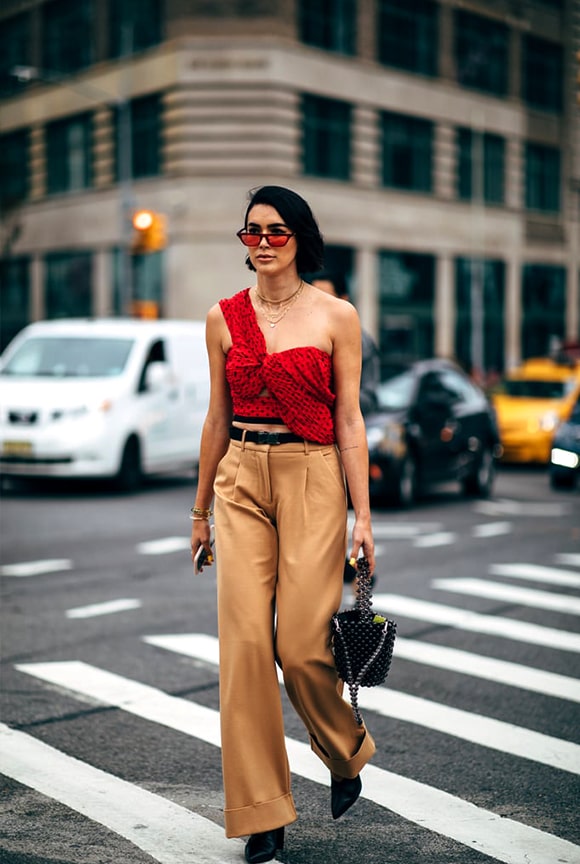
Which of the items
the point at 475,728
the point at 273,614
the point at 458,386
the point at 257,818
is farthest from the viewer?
the point at 458,386

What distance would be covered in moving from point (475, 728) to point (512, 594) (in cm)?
351

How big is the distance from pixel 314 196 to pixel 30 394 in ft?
67.1

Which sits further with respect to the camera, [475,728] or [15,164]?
[15,164]

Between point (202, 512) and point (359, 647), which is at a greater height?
point (202, 512)

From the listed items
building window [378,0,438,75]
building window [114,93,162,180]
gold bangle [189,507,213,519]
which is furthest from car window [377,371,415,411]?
building window [378,0,438,75]

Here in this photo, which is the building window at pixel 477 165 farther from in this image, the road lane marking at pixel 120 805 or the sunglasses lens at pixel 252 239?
the sunglasses lens at pixel 252 239

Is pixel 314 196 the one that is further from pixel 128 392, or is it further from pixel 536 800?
pixel 536 800

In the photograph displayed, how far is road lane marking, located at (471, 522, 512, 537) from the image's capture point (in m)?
12.4

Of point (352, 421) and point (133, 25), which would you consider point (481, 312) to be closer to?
point (133, 25)

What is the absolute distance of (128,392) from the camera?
15.7 m

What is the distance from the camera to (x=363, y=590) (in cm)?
411

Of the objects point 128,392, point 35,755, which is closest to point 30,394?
point 128,392

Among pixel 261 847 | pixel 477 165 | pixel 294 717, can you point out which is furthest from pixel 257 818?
pixel 477 165

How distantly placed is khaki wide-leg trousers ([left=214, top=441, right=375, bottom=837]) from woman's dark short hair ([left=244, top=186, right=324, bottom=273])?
0.60 metres
